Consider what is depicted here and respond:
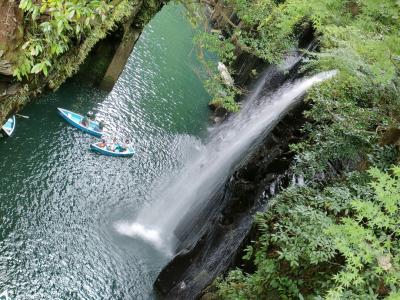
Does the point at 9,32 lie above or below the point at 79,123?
above

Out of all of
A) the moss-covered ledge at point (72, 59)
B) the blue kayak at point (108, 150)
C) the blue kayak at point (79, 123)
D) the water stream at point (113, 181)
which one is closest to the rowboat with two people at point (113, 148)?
the blue kayak at point (108, 150)

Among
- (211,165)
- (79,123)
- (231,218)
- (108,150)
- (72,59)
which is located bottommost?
(79,123)

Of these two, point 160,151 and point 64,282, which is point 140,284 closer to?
point 64,282

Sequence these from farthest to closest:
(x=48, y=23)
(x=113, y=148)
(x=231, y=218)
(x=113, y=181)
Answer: (x=113, y=148)
(x=113, y=181)
(x=231, y=218)
(x=48, y=23)

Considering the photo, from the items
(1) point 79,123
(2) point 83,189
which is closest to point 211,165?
(2) point 83,189

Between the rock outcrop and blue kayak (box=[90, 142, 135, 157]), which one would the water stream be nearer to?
blue kayak (box=[90, 142, 135, 157])

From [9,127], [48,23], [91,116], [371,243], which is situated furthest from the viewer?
[91,116]

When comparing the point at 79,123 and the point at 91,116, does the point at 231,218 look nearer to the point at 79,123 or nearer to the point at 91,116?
the point at 79,123
